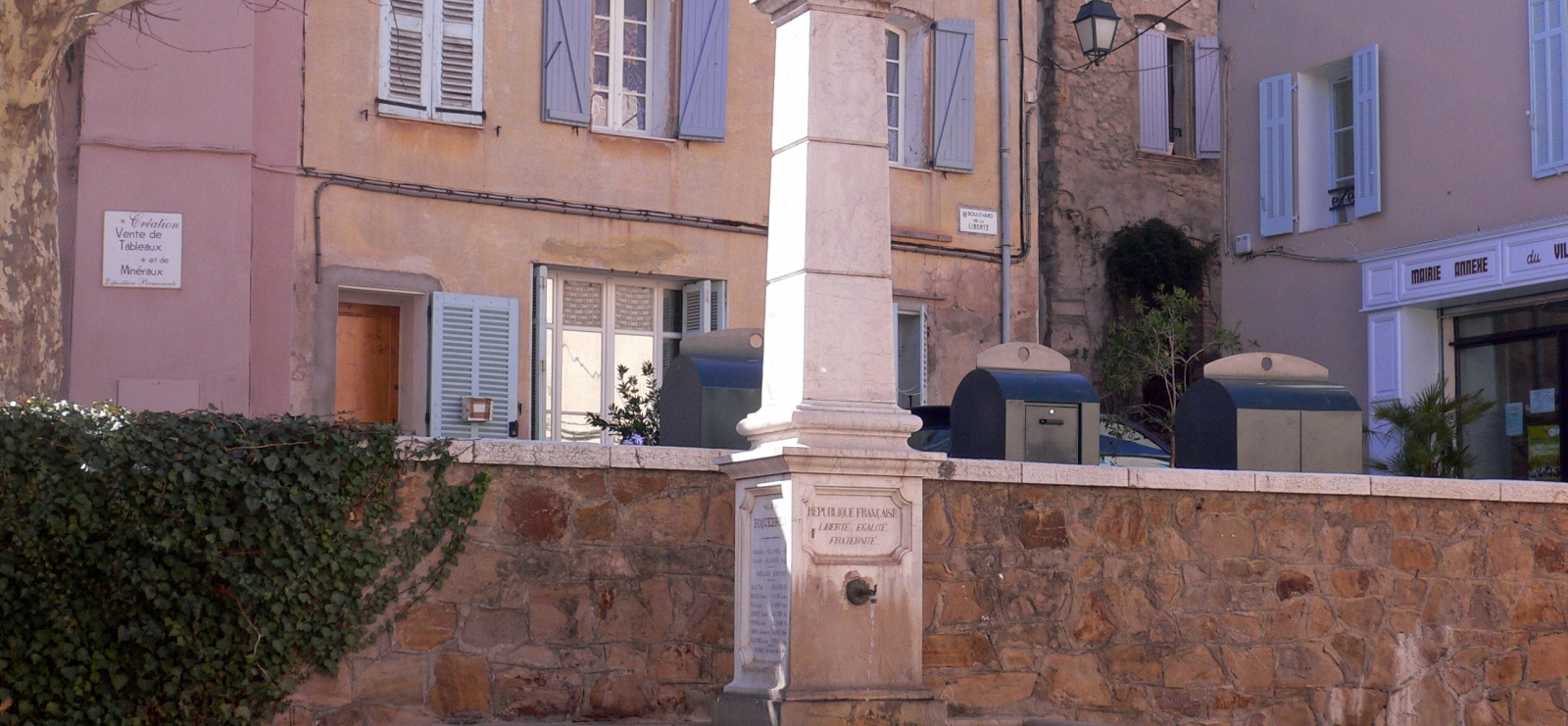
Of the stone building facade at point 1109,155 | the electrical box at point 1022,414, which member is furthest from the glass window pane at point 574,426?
the stone building facade at point 1109,155

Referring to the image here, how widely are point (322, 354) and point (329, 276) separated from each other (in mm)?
578

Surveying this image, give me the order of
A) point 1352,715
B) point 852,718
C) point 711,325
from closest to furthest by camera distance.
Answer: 1. point 852,718
2. point 1352,715
3. point 711,325

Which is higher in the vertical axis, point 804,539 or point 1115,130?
point 1115,130

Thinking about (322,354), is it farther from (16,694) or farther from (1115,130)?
(1115,130)

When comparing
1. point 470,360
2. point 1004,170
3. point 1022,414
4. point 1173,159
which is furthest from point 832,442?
point 1173,159

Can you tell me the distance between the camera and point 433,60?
13859mm

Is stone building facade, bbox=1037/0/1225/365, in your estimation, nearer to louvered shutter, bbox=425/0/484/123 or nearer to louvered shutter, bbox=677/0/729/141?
louvered shutter, bbox=677/0/729/141

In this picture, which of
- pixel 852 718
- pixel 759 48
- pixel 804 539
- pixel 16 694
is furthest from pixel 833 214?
pixel 759 48

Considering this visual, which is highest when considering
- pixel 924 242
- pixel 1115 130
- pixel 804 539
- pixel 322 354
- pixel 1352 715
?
pixel 1115 130

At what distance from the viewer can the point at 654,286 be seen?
1492 cm

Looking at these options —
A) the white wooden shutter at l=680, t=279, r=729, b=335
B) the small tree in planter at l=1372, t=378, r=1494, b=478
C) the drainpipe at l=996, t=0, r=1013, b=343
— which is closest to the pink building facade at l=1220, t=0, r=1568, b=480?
the small tree in planter at l=1372, t=378, r=1494, b=478

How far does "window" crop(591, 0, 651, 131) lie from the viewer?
1459cm

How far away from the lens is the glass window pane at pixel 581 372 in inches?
570

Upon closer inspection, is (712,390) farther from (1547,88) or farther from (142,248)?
(1547,88)
